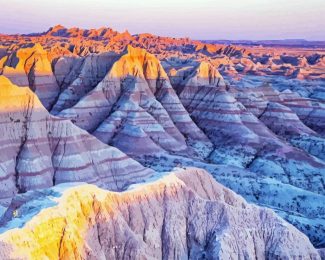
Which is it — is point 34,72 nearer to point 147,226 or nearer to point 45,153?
point 45,153

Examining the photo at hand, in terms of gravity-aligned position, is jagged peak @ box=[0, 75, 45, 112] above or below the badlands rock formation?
above

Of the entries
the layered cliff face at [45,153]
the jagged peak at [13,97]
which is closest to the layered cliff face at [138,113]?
the layered cliff face at [45,153]

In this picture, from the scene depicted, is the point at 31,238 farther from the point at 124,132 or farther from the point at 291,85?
the point at 291,85

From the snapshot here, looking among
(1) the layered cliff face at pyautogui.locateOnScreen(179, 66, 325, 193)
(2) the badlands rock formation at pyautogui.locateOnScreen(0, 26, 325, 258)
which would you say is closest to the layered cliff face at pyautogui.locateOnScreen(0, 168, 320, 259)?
(2) the badlands rock formation at pyautogui.locateOnScreen(0, 26, 325, 258)

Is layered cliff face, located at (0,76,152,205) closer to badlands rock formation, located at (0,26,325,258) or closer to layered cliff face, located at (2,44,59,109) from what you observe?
badlands rock formation, located at (0,26,325,258)

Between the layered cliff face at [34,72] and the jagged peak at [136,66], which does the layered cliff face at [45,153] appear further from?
the jagged peak at [136,66]

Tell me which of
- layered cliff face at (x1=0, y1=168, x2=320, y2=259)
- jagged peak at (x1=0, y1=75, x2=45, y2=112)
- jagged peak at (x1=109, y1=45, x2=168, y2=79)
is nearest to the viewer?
layered cliff face at (x1=0, y1=168, x2=320, y2=259)
